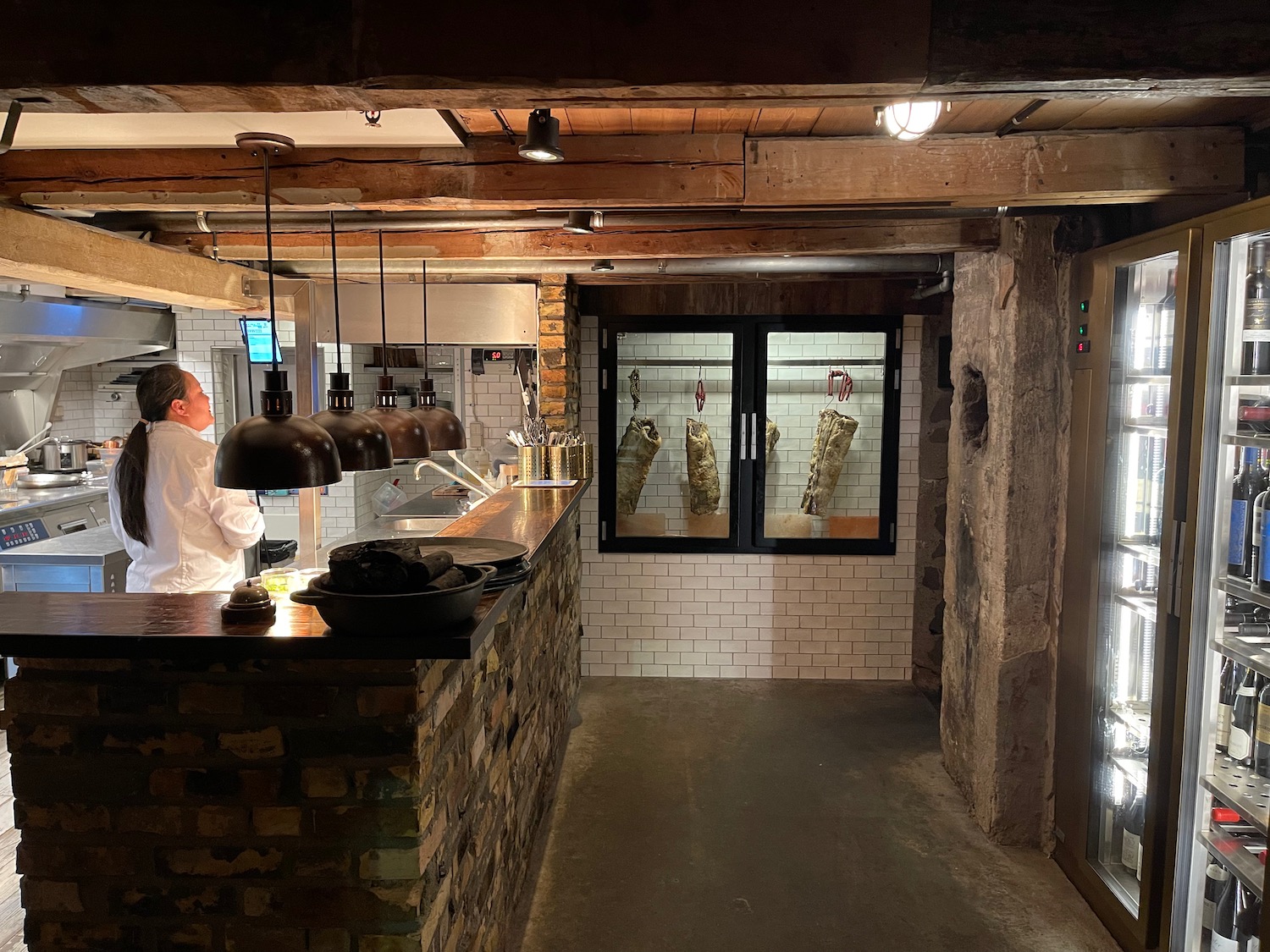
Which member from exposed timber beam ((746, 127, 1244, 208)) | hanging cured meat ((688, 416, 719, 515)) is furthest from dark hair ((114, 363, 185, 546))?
hanging cured meat ((688, 416, 719, 515))

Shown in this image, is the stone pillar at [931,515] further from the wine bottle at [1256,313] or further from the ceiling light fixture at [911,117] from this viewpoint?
the ceiling light fixture at [911,117]

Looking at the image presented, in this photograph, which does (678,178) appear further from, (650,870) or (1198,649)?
(650,870)

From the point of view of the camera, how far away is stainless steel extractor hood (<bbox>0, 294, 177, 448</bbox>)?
226 inches

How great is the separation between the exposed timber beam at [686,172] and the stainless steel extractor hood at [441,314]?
2.14 meters

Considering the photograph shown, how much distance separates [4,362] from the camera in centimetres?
623

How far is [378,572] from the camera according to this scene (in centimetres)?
191

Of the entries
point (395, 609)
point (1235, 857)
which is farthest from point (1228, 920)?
point (395, 609)

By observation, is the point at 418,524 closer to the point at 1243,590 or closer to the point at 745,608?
the point at 745,608

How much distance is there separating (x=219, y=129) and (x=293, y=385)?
5572 millimetres

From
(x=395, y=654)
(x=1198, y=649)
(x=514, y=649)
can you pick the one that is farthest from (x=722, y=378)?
(x=395, y=654)

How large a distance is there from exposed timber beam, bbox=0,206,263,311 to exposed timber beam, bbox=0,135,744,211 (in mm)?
135

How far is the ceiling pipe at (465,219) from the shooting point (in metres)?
3.36

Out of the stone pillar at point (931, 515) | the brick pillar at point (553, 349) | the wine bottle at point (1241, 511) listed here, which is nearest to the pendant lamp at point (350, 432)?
the brick pillar at point (553, 349)

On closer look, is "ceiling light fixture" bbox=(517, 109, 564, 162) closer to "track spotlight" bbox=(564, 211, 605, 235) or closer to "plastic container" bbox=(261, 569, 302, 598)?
"track spotlight" bbox=(564, 211, 605, 235)
